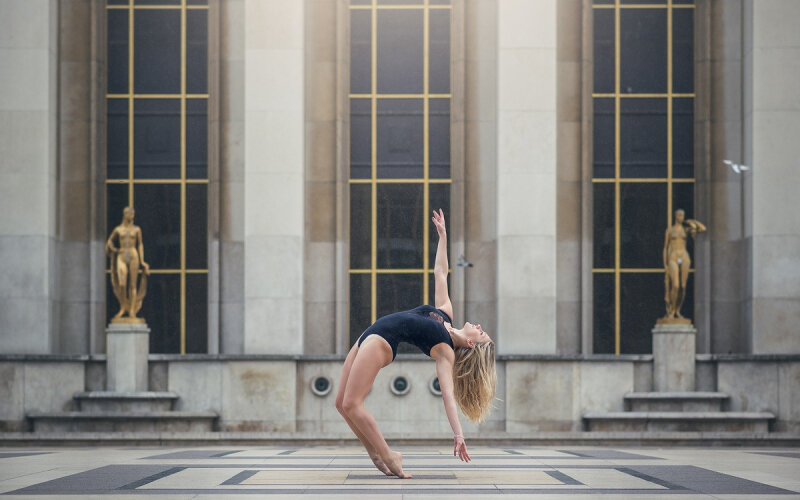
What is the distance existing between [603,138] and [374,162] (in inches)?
236

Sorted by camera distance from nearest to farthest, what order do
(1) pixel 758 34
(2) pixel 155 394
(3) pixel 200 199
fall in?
1. (2) pixel 155 394
2. (1) pixel 758 34
3. (3) pixel 200 199

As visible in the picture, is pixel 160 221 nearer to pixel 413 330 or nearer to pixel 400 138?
pixel 400 138

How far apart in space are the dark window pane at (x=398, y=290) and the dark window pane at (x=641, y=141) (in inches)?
245

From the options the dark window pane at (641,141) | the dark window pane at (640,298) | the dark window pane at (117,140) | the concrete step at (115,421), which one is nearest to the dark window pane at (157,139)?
the dark window pane at (117,140)

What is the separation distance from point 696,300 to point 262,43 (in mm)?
12806

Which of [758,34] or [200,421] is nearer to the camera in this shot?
[200,421]

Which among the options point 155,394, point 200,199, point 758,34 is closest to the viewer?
point 155,394

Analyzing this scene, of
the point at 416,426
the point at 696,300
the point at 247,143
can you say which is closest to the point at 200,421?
the point at 416,426

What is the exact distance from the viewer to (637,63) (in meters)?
29.8

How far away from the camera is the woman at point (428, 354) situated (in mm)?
11039

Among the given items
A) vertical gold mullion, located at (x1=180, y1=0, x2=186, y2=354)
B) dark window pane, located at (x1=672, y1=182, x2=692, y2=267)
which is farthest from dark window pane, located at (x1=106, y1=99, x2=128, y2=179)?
dark window pane, located at (x1=672, y1=182, x2=692, y2=267)

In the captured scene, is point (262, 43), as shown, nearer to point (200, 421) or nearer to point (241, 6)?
point (241, 6)

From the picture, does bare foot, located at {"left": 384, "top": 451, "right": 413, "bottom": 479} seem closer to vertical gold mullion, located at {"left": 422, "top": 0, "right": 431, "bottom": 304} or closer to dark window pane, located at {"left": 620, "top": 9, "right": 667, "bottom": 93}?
vertical gold mullion, located at {"left": 422, "top": 0, "right": 431, "bottom": 304}

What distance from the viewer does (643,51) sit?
29.9 m
